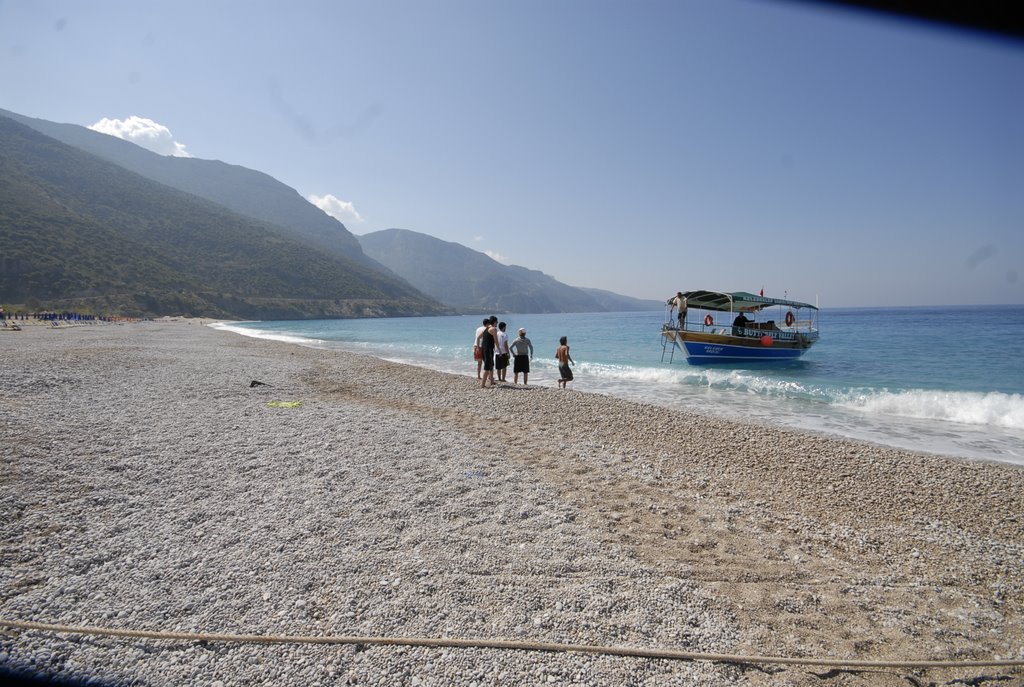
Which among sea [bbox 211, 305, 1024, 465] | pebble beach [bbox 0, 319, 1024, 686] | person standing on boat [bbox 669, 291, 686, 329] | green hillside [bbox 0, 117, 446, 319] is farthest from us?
green hillside [bbox 0, 117, 446, 319]

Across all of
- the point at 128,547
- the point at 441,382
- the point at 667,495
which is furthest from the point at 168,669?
the point at 441,382

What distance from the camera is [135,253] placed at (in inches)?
2859

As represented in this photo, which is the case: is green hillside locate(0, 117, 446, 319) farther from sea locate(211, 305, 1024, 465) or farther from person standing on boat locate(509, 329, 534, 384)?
person standing on boat locate(509, 329, 534, 384)

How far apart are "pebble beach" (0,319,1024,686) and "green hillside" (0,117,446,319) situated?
6632 cm

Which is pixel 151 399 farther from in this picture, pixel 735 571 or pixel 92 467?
pixel 735 571

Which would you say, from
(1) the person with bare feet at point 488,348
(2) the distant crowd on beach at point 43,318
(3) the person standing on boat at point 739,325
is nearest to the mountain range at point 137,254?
(2) the distant crowd on beach at point 43,318

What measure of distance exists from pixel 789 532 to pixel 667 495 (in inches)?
52.0

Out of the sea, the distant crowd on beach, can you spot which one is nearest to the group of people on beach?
the sea

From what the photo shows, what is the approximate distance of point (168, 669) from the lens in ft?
8.54

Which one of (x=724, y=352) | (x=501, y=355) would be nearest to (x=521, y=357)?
(x=501, y=355)

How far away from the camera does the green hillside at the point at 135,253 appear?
57.7 m

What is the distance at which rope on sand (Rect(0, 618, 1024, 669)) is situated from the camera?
9.26 feet

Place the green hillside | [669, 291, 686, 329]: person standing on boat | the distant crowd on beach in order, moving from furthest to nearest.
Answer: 1. the green hillside
2. the distant crowd on beach
3. [669, 291, 686, 329]: person standing on boat

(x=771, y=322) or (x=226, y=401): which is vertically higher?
(x=771, y=322)
